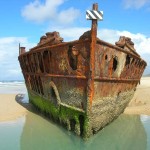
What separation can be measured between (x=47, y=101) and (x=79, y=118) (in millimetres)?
2287

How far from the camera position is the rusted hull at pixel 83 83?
718cm

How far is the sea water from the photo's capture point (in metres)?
6.68

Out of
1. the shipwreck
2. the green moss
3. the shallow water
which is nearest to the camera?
the shallow water

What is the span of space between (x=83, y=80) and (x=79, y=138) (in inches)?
62.7

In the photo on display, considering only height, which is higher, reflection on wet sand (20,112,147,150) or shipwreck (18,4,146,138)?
shipwreck (18,4,146,138)

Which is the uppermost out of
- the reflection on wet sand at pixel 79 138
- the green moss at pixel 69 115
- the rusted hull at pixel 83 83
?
the rusted hull at pixel 83 83

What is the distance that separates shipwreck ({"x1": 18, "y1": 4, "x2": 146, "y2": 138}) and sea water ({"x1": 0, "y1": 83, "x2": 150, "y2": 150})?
1.00ft

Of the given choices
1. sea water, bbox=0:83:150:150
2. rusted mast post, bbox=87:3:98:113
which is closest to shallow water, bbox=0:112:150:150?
sea water, bbox=0:83:150:150

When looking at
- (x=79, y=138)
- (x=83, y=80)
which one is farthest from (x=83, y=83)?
(x=79, y=138)

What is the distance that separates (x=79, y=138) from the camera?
7281 mm

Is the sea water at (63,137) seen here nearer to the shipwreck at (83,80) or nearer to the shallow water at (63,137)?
the shallow water at (63,137)

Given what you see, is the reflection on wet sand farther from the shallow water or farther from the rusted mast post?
the rusted mast post

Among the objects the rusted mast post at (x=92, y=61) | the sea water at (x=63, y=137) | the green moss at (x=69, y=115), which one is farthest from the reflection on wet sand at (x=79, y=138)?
the rusted mast post at (x=92, y=61)

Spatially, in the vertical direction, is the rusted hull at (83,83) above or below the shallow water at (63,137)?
above
